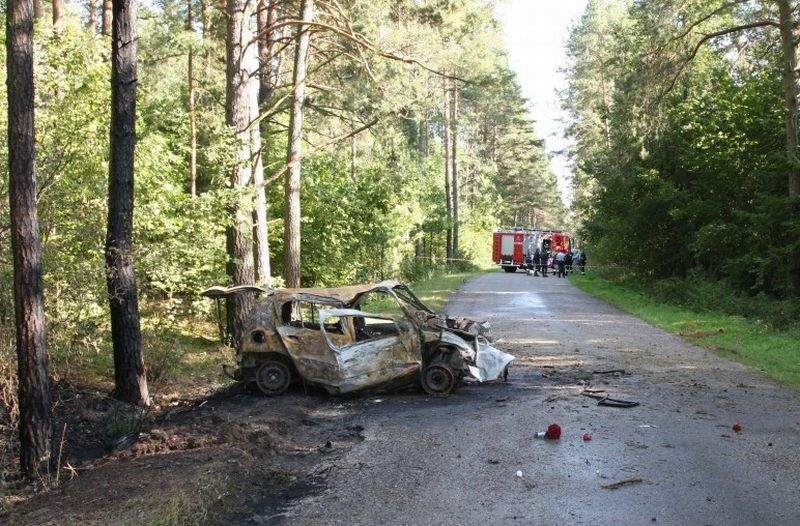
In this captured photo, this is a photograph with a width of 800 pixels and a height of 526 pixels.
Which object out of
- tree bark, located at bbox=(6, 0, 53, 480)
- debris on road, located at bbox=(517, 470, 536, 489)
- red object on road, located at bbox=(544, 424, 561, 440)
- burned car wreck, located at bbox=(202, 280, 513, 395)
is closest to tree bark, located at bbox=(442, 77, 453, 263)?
burned car wreck, located at bbox=(202, 280, 513, 395)

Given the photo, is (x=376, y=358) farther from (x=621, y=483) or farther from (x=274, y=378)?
(x=621, y=483)

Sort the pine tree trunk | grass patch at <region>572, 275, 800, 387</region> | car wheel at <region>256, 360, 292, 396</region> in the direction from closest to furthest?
1. car wheel at <region>256, 360, 292, 396</region>
2. grass patch at <region>572, 275, 800, 387</region>
3. the pine tree trunk

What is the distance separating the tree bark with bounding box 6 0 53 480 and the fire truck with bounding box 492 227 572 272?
42154mm

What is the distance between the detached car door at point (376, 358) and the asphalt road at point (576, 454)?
30 centimetres

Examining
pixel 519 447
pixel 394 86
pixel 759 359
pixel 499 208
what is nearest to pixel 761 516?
pixel 519 447

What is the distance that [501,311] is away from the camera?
20.8 meters

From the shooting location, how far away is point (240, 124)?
15.0 metres

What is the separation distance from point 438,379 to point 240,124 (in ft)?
25.1

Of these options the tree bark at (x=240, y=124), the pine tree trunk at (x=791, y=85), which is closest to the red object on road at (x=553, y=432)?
the tree bark at (x=240, y=124)

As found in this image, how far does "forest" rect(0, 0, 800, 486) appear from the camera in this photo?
33.0 feet

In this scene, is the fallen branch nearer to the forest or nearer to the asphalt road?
the asphalt road

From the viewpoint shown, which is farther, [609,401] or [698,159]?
[698,159]

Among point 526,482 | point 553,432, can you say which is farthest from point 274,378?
point 526,482

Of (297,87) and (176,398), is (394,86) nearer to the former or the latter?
(297,87)
